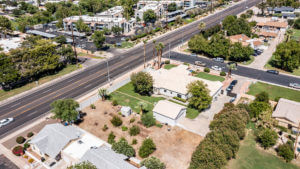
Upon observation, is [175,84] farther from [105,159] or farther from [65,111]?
[105,159]

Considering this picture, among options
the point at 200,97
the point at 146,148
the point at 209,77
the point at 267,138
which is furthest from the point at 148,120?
the point at 209,77

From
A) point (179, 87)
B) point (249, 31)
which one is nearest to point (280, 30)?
point (249, 31)

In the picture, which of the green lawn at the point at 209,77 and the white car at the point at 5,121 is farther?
the green lawn at the point at 209,77

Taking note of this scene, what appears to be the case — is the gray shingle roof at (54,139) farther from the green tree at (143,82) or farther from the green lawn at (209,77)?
the green lawn at (209,77)

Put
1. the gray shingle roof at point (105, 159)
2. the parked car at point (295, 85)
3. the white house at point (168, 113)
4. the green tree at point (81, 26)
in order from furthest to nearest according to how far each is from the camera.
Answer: the green tree at point (81, 26)
the parked car at point (295, 85)
the white house at point (168, 113)
the gray shingle roof at point (105, 159)

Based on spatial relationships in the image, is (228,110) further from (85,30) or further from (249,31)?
(85,30)

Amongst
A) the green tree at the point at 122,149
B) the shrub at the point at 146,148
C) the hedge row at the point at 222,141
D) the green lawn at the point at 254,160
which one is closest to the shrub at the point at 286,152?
the green lawn at the point at 254,160
